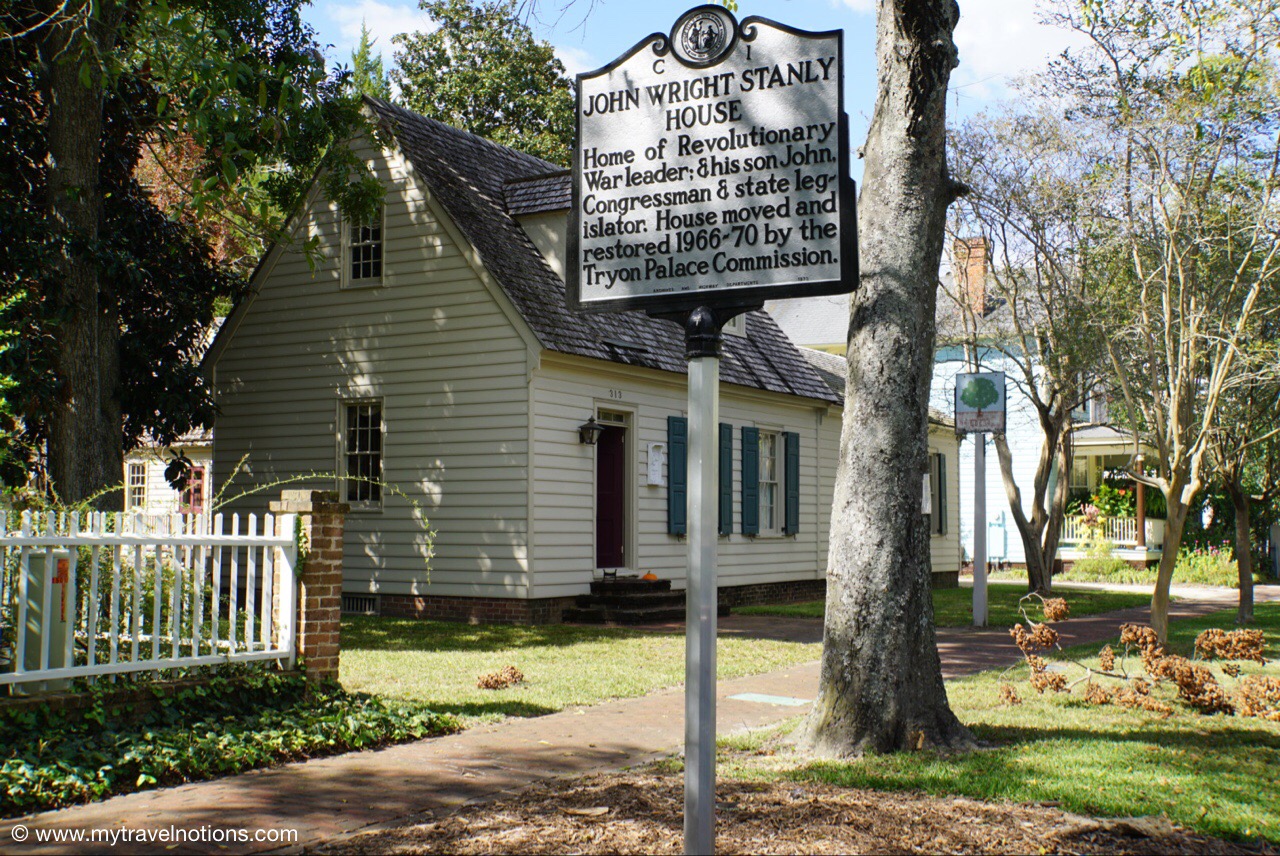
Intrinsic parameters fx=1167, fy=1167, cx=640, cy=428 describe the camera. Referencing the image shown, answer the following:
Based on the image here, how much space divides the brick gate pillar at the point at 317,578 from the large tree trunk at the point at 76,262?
569cm

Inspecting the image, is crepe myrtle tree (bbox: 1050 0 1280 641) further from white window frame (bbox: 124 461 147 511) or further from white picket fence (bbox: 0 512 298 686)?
white window frame (bbox: 124 461 147 511)

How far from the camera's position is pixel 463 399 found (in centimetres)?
1567

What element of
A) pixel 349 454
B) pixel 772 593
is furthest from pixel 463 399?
pixel 772 593

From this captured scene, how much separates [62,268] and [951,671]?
10.1 meters

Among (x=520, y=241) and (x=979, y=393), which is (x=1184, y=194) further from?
(x=520, y=241)

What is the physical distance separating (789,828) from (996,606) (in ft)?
48.3

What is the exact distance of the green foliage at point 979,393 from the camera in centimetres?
1500

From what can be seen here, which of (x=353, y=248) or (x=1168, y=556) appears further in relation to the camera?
(x=353, y=248)

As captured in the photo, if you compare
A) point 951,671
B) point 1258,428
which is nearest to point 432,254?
point 951,671

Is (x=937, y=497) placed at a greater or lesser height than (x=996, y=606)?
greater

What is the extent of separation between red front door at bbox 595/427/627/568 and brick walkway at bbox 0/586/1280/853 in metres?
7.36

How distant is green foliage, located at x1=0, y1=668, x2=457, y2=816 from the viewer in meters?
5.84

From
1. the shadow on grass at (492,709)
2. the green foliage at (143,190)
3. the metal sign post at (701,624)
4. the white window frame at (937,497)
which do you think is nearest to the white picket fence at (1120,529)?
the white window frame at (937,497)

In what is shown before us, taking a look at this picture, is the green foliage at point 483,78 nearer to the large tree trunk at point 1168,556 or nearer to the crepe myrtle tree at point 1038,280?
the crepe myrtle tree at point 1038,280
